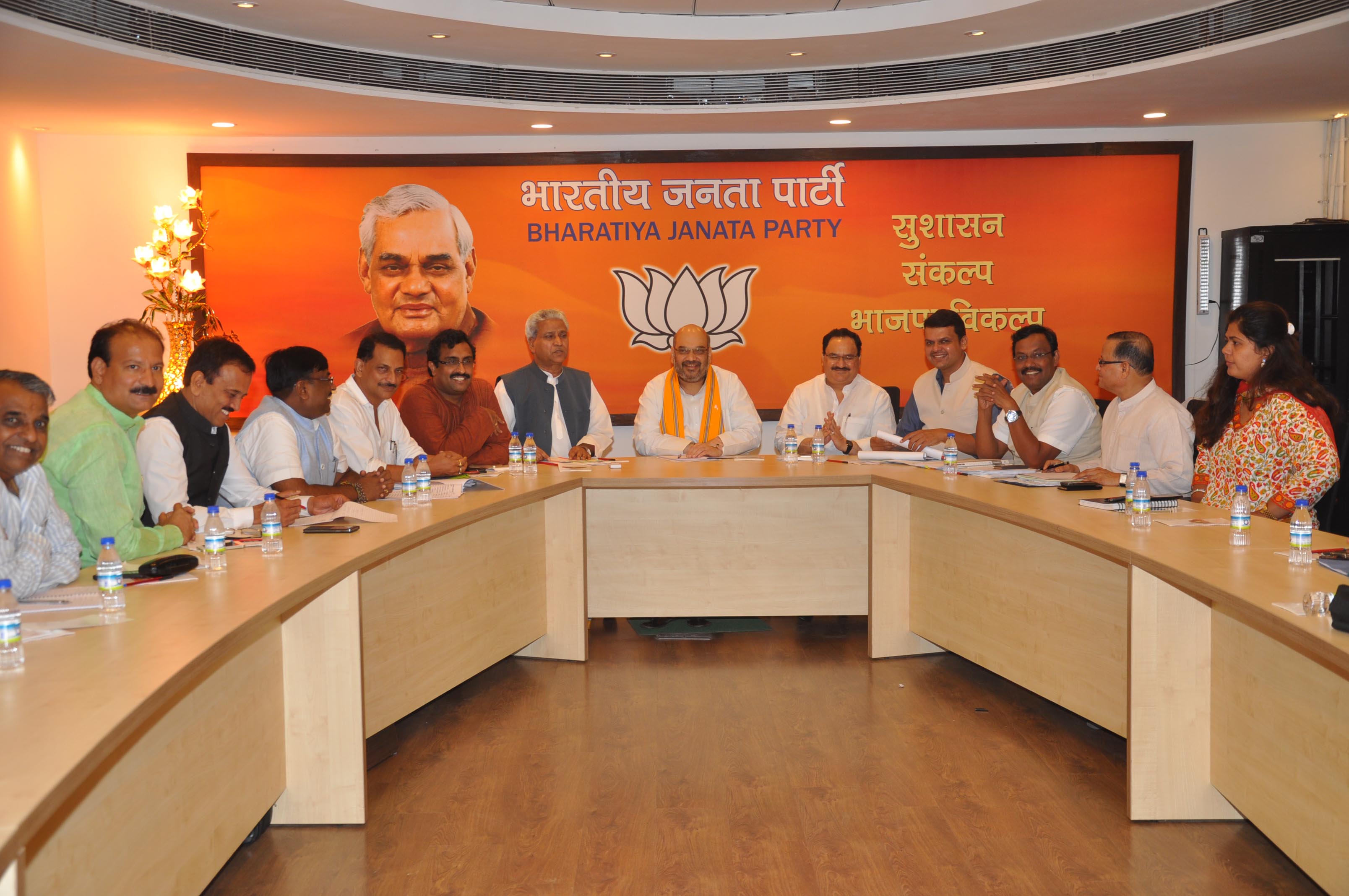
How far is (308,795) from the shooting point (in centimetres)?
298

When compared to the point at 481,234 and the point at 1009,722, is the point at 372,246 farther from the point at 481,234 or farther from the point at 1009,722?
the point at 1009,722

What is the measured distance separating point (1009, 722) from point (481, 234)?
15.1 feet

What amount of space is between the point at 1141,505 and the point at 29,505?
9.57 feet

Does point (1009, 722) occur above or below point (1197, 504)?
below

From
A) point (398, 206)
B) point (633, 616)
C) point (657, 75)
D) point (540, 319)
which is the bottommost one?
point (633, 616)

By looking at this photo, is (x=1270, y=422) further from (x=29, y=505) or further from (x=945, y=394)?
(x=29, y=505)

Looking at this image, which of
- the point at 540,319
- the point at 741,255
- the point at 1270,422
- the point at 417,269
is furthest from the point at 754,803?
the point at 417,269

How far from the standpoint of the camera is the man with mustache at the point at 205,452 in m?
3.24

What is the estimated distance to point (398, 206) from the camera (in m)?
6.87

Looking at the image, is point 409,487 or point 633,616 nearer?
point 409,487

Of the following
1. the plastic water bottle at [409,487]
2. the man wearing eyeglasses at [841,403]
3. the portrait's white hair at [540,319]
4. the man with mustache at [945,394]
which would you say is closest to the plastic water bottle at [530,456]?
the plastic water bottle at [409,487]

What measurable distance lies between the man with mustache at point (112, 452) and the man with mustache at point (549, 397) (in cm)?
285

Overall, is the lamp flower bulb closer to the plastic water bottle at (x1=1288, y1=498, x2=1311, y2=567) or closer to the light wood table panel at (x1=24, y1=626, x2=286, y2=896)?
the light wood table panel at (x1=24, y1=626, x2=286, y2=896)

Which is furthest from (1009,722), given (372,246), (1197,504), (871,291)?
(372,246)
